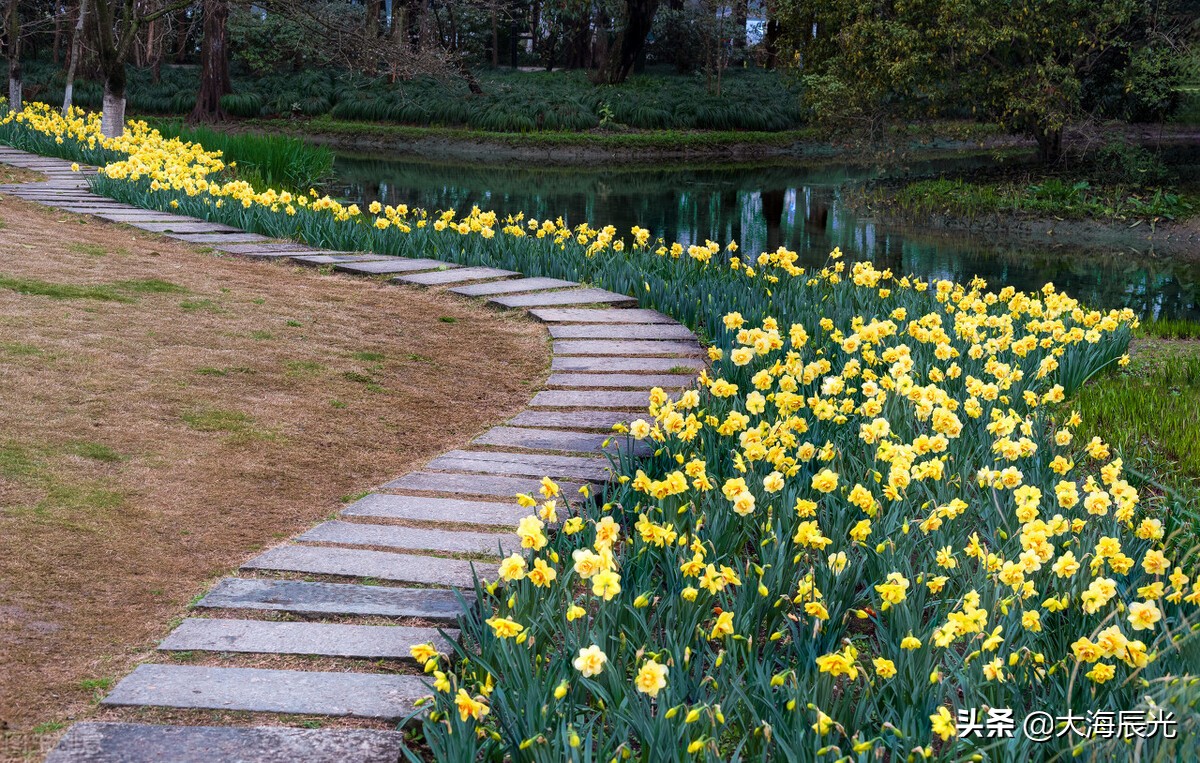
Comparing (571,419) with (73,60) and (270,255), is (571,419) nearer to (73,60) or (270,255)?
(270,255)

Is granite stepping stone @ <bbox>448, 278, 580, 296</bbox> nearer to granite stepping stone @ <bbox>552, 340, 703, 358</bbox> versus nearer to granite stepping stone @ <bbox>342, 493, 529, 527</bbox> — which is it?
granite stepping stone @ <bbox>552, 340, 703, 358</bbox>

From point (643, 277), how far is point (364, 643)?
4414mm

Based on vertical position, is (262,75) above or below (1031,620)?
above

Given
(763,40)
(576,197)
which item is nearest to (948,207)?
(576,197)

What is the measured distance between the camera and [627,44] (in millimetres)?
31391

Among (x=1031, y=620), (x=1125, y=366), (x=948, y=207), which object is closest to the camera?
(x=1031, y=620)

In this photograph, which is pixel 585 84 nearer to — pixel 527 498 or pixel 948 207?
pixel 948 207

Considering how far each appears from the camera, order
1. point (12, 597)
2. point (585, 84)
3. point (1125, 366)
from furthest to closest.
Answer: point (585, 84) → point (1125, 366) → point (12, 597)

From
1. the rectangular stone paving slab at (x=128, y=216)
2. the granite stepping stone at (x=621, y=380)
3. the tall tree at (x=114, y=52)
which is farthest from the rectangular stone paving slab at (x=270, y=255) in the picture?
the tall tree at (x=114, y=52)

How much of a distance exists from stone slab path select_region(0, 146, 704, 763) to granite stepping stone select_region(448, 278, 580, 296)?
1554 mm

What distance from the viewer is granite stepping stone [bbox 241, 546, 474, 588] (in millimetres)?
3223

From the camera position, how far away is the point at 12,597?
3.02 m

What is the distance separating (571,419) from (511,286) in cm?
276

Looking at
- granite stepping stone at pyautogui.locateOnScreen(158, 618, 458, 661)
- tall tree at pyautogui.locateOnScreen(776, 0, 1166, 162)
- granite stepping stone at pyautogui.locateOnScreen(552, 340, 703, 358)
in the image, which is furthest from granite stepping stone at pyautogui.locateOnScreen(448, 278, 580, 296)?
tall tree at pyautogui.locateOnScreen(776, 0, 1166, 162)
